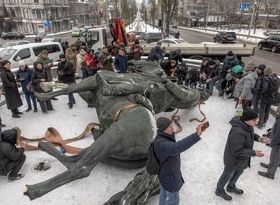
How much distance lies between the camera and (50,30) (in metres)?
51.0

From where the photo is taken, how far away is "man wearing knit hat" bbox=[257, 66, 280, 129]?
616 cm

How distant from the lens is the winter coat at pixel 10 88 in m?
6.90

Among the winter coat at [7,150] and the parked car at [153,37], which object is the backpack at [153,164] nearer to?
the winter coat at [7,150]

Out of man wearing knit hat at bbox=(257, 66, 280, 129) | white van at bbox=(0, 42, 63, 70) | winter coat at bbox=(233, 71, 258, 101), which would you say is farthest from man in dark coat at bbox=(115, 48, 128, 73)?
white van at bbox=(0, 42, 63, 70)

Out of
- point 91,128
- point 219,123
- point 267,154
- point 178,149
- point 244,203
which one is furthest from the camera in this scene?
point 219,123

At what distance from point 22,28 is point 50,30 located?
16.3ft

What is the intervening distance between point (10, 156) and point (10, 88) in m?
2.98

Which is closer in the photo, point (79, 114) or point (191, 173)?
point (191, 173)

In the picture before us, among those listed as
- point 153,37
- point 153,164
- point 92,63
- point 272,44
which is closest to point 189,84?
point 92,63

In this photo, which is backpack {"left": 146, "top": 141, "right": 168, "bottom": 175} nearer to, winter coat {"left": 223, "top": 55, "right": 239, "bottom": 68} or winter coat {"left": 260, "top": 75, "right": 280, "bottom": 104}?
winter coat {"left": 260, "top": 75, "right": 280, "bottom": 104}

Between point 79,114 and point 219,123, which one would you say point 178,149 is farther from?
point 79,114

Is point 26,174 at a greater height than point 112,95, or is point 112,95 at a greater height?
point 112,95

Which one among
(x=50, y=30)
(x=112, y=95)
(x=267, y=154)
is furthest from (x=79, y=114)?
Result: (x=50, y=30)

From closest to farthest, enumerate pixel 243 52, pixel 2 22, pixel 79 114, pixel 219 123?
pixel 219 123 < pixel 79 114 < pixel 243 52 < pixel 2 22
